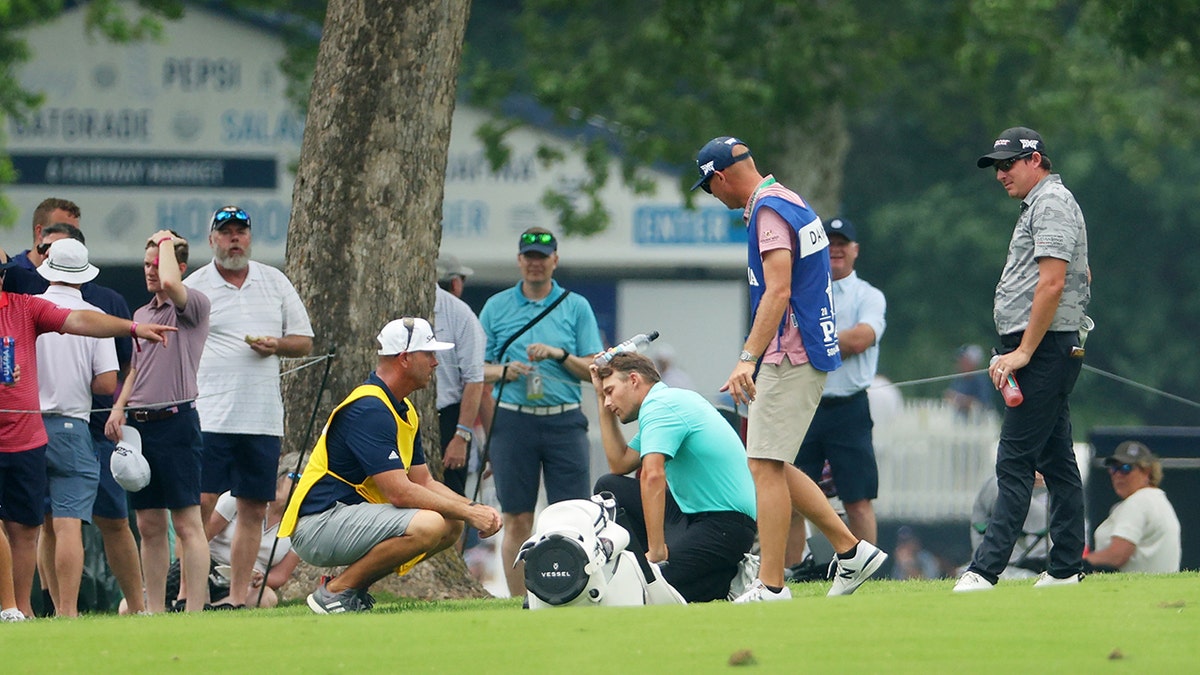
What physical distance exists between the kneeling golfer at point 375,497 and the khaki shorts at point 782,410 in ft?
4.44

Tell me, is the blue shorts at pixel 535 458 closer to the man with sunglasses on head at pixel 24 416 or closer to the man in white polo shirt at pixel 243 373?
the man in white polo shirt at pixel 243 373

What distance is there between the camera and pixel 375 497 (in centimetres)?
934

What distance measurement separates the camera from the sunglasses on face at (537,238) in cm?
1207

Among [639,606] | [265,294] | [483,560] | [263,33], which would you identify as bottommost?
[483,560]

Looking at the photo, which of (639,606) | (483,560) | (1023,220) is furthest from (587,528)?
(483,560)

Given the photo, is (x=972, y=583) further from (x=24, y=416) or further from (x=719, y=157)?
(x=24, y=416)

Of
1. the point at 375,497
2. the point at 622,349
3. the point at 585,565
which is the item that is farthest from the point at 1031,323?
the point at 375,497

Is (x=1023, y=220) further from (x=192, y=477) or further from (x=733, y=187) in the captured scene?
(x=192, y=477)

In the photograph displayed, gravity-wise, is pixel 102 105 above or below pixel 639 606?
above

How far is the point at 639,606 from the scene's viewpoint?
26.4 ft

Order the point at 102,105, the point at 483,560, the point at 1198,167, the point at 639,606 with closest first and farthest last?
the point at 639,606 → the point at 483,560 → the point at 102,105 → the point at 1198,167

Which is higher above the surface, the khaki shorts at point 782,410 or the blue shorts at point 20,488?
the khaki shorts at point 782,410

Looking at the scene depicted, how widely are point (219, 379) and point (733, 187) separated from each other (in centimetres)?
314

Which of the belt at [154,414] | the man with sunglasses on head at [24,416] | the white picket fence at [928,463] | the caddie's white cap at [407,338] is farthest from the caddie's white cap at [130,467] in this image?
the white picket fence at [928,463]
